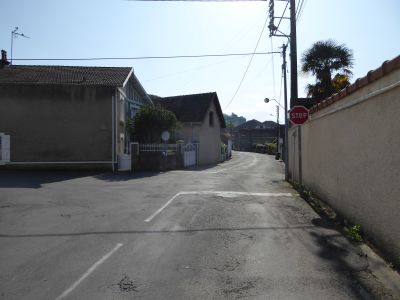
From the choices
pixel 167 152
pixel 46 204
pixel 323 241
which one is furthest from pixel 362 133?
pixel 167 152

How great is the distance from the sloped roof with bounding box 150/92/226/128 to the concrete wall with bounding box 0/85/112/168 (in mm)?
15191

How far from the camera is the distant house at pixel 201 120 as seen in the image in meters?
39.6

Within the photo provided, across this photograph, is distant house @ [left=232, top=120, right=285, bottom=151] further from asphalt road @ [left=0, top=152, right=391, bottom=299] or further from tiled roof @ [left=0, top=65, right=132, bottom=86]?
asphalt road @ [left=0, top=152, right=391, bottom=299]

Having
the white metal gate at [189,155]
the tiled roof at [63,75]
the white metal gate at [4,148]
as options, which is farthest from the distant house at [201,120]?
the white metal gate at [4,148]

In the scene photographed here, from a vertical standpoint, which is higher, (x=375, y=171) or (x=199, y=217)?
(x=375, y=171)

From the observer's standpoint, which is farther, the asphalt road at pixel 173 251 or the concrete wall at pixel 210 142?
the concrete wall at pixel 210 142

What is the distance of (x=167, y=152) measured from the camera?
27484 millimetres

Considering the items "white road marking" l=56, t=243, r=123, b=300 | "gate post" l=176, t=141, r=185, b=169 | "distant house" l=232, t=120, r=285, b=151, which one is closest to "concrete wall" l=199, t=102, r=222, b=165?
"gate post" l=176, t=141, r=185, b=169

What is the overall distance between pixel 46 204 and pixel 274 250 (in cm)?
737

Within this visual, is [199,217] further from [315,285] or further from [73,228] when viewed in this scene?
[315,285]

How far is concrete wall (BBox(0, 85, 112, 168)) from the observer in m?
24.4

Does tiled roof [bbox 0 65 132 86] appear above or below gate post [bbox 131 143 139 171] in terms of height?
above

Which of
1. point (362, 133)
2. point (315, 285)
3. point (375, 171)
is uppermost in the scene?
point (362, 133)

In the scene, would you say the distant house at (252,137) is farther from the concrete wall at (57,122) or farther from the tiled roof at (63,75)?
the concrete wall at (57,122)
